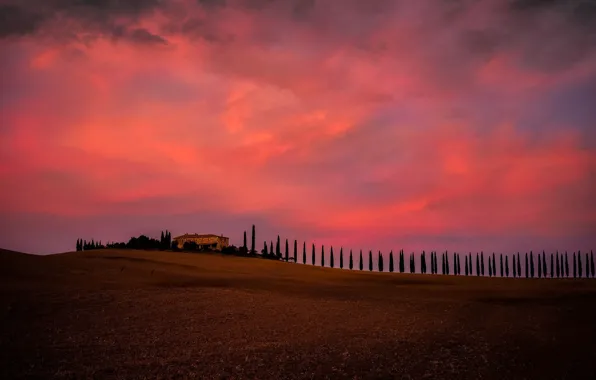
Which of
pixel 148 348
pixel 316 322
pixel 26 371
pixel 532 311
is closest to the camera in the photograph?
pixel 26 371

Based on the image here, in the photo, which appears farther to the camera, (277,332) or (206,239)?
(206,239)

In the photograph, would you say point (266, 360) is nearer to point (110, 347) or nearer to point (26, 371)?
point (110, 347)

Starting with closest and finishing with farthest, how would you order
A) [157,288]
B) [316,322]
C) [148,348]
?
1. [148,348]
2. [316,322]
3. [157,288]

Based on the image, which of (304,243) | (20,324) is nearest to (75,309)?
(20,324)

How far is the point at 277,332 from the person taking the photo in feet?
70.7

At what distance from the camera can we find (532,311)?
1073 inches

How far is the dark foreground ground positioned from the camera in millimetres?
17156

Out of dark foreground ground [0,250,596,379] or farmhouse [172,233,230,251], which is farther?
farmhouse [172,233,230,251]

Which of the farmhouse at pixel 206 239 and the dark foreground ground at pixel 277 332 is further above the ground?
the farmhouse at pixel 206 239

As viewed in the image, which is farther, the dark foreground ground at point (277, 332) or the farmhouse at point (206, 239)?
the farmhouse at point (206, 239)

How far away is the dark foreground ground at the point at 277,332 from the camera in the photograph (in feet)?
56.3

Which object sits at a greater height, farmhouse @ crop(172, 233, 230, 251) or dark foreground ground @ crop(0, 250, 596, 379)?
farmhouse @ crop(172, 233, 230, 251)

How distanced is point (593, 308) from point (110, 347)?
24482mm

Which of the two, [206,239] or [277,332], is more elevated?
[206,239]
